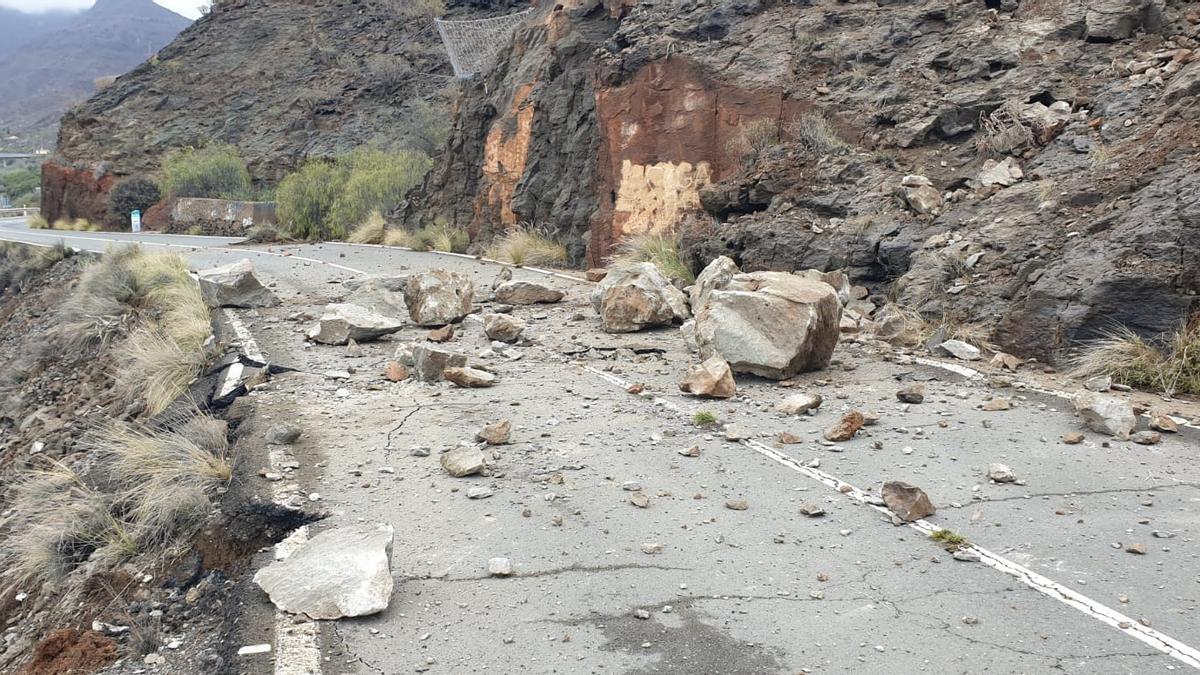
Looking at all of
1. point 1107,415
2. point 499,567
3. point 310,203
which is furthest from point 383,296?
point 310,203

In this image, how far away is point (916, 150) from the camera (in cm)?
1303

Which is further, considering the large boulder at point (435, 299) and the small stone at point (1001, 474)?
the large boulder at point (435, 299)

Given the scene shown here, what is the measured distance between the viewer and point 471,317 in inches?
507

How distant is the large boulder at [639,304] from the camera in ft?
37.7

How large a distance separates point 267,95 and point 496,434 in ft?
155

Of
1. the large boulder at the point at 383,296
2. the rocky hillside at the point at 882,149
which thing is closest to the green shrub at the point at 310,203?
the rocky hillside at the point at 882,149

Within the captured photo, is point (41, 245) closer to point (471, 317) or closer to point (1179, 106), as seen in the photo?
point (471, 317)

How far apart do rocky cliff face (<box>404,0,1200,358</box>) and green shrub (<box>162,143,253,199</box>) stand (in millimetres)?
25517

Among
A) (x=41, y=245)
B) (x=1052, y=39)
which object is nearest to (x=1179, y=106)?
(x=1052, y=39)

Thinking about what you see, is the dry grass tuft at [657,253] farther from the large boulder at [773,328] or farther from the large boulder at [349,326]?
the large boulder at [773,328]

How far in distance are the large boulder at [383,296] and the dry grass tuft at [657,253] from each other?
3.70 metres

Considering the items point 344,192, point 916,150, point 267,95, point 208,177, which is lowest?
point 344,192

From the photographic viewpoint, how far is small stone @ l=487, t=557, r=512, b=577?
497 centimetres

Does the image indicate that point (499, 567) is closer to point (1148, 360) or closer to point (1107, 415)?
point (1107, 415)
